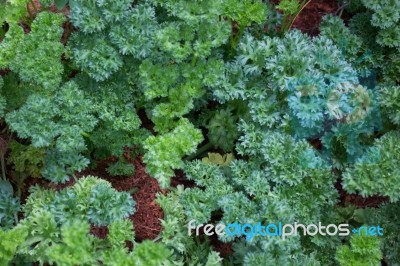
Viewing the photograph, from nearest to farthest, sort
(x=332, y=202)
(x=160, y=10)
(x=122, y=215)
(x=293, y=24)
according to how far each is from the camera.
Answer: (x=122, y=215)
(x=332, y=202)
(x=160, y=10)
(x=293, y=24)

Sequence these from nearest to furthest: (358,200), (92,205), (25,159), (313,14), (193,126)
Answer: (92,205)
(193,126)
(25,159)
(358,200)
(313,14)

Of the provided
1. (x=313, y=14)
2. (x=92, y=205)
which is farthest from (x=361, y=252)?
(x=313, y=14)

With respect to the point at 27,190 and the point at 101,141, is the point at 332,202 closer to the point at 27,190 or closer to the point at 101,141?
the point at 101,141

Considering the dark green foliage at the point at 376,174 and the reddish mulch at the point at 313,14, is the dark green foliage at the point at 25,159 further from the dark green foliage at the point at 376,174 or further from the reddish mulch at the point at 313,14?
the reddish mulch at the point at 313,14

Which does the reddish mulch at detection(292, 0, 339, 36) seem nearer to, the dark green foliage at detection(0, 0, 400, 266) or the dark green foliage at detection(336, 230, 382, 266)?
the dark green foliage at detection(0, 0, 400, 266)

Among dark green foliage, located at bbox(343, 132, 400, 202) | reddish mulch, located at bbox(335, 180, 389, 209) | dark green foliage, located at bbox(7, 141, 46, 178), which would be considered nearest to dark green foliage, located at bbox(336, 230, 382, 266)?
dark green foliage, located at bbox(343, 132, 400, 202)

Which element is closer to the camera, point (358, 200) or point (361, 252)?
point (361, 252)

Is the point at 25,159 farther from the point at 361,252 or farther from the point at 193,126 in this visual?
the point at 361,252

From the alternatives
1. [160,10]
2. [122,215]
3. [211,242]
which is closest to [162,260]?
[122,215]
